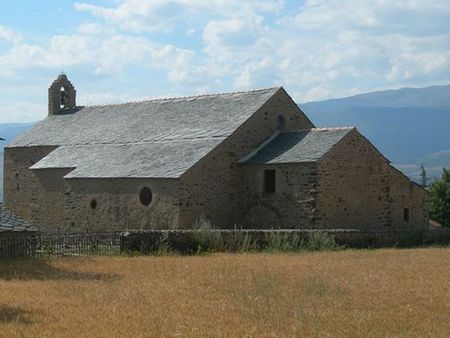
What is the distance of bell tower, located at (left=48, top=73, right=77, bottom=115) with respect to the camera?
52.4m

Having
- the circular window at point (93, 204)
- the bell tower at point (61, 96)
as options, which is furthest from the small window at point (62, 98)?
the circular window at point (93, 204)

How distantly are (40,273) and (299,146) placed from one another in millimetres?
17667

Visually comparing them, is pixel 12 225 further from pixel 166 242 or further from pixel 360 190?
pixel 360 190

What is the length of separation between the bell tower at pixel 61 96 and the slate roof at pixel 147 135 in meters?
3.96

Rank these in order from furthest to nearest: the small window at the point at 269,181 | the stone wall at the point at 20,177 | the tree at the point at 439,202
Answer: the tree at the point at 439,202, the stone wall at the point at 20,177, the small window at the point at 269,181

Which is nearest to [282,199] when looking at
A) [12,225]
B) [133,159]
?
[133,159]

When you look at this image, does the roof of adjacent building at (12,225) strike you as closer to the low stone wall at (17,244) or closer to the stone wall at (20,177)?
the low stone wall at (17,244)

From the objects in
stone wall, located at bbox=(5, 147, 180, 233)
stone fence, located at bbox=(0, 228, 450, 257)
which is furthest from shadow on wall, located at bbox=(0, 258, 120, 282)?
stone wall, located at bbox=(5, 147, 180, 233)

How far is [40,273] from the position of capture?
21656 millimetres

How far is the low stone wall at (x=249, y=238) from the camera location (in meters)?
28.5

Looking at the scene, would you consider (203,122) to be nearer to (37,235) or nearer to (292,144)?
(292,144)

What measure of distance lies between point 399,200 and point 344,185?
4.74 metres

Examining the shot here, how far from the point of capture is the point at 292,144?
3684cm

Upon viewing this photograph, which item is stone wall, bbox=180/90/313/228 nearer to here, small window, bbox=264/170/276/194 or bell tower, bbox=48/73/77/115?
small window, bbox=264/170/276/194
